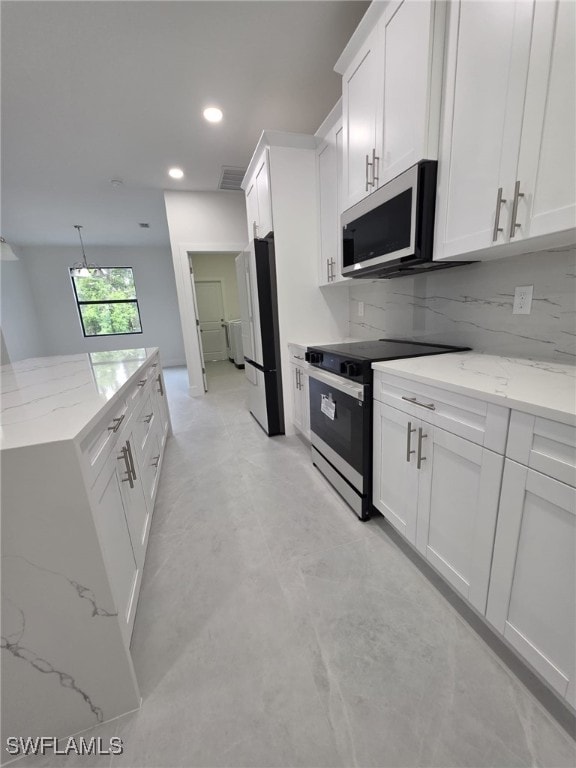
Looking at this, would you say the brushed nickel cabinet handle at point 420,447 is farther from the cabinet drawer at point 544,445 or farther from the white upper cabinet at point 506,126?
the white upper cabinet at point 506,126

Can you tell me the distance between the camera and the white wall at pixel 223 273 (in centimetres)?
703

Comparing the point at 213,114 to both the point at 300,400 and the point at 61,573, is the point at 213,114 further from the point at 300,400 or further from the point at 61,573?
the point at 61,573

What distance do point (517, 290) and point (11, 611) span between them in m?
2.19

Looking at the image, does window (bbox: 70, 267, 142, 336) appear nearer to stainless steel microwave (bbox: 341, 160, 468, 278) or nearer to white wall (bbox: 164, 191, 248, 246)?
white wall (bbox: 164, 191, 248, 246)

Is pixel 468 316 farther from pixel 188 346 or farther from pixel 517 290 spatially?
pixel 188 346

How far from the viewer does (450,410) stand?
3.58 feet

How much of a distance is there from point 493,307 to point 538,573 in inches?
47.7

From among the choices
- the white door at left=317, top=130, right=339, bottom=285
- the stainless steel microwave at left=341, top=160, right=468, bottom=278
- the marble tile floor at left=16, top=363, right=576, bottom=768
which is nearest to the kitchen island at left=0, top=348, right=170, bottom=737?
the marble tile floor at left=16, top=363, right=576, bottom=768

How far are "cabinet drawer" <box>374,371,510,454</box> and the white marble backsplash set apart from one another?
0.63 metres

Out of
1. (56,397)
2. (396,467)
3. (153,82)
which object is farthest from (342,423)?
(153,82)

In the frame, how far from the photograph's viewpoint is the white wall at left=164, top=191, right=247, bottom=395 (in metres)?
4.13

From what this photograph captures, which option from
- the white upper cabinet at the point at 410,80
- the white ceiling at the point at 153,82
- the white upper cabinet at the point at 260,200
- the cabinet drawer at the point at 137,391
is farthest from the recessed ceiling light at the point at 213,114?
the cabinet drawer at the point at 137,391

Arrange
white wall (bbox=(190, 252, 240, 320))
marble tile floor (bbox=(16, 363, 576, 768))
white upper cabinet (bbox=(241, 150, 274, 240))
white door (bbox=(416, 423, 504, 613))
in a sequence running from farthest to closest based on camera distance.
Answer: white wall (bbox=(190, 252, 240, 320)) → white upper cabinet (bbox=(241, 150, 274, 240)) → white door (bbox=(416, 423, 504, 613)) → marble tile floor (bbox=(16, 363, 576, 768))

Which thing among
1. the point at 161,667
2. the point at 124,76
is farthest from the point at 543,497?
the point at 124,76
